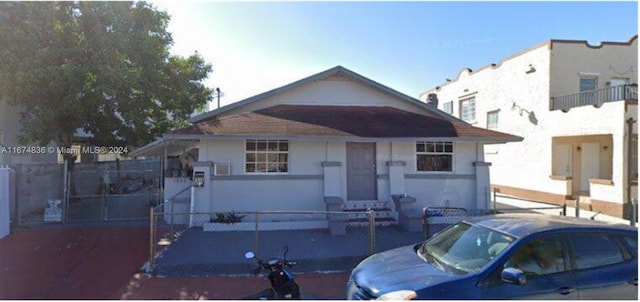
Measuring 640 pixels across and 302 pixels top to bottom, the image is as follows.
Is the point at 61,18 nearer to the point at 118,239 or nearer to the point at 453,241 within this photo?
the point at 118,239

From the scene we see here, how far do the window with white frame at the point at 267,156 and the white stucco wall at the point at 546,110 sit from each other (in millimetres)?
11286

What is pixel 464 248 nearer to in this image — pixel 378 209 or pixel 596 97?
pixel 378 209

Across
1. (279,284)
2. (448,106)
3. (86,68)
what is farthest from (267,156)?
(448,106)

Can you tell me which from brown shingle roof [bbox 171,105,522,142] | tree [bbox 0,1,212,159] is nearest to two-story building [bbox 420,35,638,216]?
brown shingle roof [bbox 171,105,522,142]

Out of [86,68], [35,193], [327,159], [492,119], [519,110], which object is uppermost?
[86,68]

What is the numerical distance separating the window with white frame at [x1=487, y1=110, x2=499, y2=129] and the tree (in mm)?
15564

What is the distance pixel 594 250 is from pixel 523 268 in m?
0.90

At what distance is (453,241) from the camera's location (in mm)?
4773

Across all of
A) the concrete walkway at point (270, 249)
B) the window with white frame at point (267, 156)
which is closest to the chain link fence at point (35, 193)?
the concrete walkway at point (270, 249)

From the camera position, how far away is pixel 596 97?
49.7 feet

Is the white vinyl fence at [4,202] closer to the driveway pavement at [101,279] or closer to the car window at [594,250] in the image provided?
the driveway pavement at [101,279]

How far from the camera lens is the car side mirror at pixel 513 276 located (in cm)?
371

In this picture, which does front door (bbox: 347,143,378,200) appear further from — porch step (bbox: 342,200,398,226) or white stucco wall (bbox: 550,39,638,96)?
white stucco wall (bbox: 550,39,638,96)

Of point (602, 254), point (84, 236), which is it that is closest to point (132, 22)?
point (84, 236)
